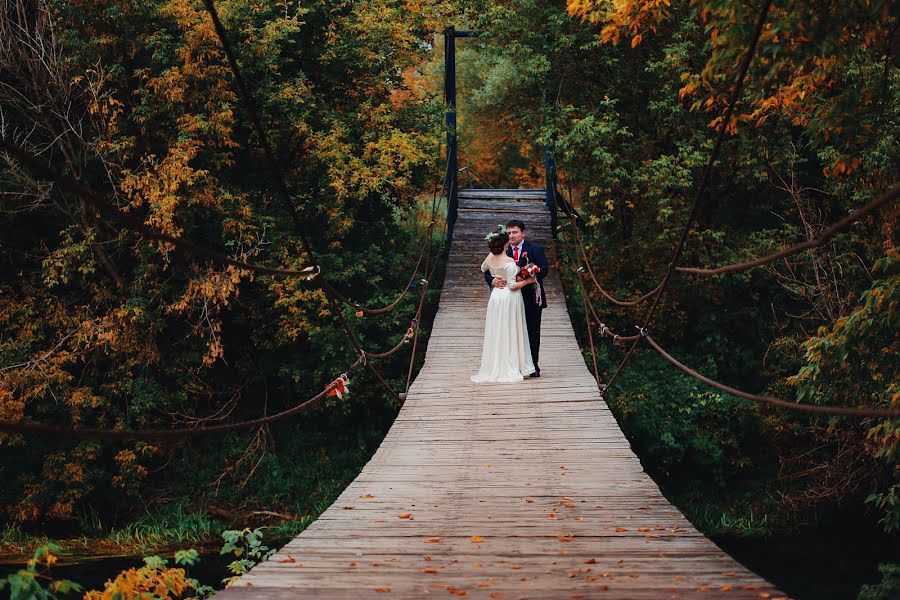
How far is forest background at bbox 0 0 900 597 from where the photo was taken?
9.86 meters

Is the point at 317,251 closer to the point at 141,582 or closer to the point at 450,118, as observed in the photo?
the point at 450,118

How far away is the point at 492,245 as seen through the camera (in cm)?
675

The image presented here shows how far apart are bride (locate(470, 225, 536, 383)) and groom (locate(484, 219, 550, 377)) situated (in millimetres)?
51

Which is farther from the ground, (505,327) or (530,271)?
(530,271)

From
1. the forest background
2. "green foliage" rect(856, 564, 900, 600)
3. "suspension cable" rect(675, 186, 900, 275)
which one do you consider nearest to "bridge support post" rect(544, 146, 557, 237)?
the forest background

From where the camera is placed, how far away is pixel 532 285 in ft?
22.6

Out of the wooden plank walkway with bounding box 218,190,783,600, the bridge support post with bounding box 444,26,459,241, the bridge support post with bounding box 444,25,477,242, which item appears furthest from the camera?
the bridge support post with bounding box 444,26,459,241

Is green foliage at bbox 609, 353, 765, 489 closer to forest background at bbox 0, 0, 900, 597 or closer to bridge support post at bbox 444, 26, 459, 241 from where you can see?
forest background at bbox 0, 0, 900, 597

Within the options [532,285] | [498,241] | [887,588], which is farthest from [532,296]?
[887,588]

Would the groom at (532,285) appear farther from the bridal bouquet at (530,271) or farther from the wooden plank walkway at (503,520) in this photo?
the wooden plank walkway at (503,520)

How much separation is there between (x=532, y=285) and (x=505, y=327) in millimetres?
426

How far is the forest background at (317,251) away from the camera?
986 cm

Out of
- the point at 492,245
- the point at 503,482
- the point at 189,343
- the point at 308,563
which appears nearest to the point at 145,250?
the point at 189,343

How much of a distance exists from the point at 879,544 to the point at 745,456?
5.91ft
